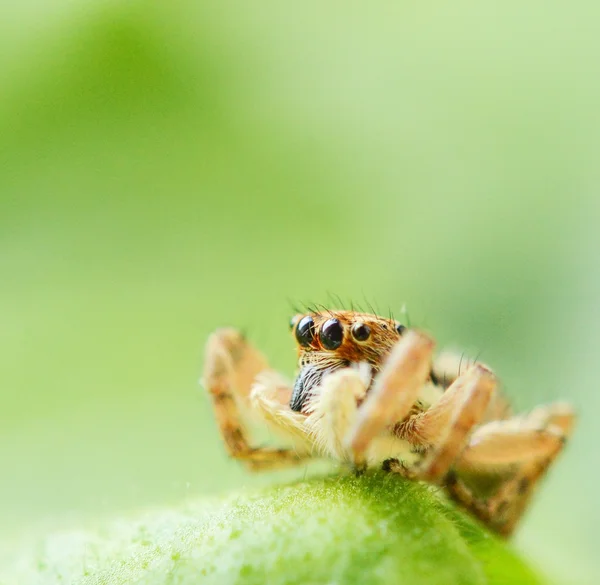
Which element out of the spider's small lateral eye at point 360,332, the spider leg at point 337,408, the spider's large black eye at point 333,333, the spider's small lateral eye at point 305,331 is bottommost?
the spider leg at point 337,408

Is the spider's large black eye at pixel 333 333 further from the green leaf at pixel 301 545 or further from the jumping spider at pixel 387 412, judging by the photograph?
the green leaf at pixel 301 545

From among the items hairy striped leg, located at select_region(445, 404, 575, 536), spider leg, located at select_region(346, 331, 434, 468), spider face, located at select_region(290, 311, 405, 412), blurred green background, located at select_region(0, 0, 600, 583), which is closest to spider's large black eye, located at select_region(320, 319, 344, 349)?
spider face, located at select_region(290, 311, 405, 412)

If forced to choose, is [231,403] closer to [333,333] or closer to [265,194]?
[333,333]

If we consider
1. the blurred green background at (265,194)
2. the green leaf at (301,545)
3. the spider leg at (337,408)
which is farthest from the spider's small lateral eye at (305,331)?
the blurred green background at (265,194)

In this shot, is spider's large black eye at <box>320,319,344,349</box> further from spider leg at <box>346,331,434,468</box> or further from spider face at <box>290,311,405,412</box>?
spider leg at <box>346,331,434,468</box>

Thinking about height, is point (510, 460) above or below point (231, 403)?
above

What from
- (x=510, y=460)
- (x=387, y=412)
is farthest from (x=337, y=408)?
(x=510, y=460)

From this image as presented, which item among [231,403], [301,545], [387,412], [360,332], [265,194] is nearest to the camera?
[301,545]
